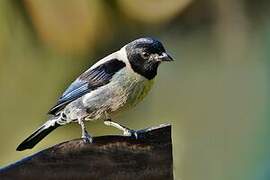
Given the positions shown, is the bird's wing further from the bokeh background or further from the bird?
the bokeh background

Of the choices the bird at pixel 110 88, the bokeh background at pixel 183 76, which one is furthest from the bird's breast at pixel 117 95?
the bokeh background at pixel 183 76

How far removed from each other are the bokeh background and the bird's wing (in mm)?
1689

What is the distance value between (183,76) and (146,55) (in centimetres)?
192

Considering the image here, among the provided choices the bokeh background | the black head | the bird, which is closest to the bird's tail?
the bird

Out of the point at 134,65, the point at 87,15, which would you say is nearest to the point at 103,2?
the point at 87,15

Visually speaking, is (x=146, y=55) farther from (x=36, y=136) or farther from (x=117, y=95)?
(x=36, y=136)

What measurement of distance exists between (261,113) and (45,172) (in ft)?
8.23

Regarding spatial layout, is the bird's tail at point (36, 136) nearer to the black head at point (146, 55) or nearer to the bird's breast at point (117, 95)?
the bird's breast at point (117, 95)

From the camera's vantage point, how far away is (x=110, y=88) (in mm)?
1910

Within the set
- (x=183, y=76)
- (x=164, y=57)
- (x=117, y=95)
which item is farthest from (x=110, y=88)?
(x=183, y=76)

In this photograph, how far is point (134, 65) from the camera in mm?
1978

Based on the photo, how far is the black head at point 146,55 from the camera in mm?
1929

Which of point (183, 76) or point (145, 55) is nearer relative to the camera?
point (145, 55)

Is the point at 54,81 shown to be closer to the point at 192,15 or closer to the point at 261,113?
the point at 192,15
